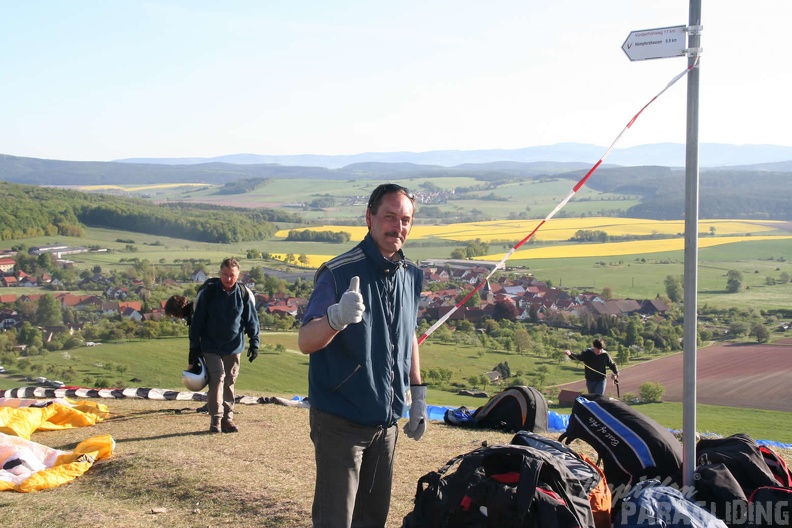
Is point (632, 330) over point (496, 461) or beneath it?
beneath

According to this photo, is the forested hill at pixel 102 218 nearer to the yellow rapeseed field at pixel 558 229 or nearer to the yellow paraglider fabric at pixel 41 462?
the yellow rapeseed field at pixel 558 229

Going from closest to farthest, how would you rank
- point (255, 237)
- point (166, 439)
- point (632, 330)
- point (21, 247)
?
point (166, 439)
point (632, 330)
point (21, 247)
point (255, 237)

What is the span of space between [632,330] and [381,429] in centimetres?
2550

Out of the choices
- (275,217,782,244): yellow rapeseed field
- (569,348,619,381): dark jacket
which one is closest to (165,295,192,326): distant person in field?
(569,348,619,381): dark jacket

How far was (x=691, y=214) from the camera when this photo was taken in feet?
13.9

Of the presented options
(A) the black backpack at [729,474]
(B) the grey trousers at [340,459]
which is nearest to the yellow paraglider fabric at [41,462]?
(B) the grey trousers at [340,459]

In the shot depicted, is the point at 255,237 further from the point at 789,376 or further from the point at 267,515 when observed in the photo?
the point at 267,515

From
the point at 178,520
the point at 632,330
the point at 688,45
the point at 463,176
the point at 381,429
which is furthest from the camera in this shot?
the point at 463,176

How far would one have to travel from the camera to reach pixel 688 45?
4188 millimetres

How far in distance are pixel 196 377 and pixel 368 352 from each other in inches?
190

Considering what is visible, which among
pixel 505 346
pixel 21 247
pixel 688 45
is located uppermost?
pixel 688 45

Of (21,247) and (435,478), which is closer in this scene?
(435,478)

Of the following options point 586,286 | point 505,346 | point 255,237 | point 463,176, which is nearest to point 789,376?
point 505,346

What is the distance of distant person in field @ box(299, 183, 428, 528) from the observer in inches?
146
